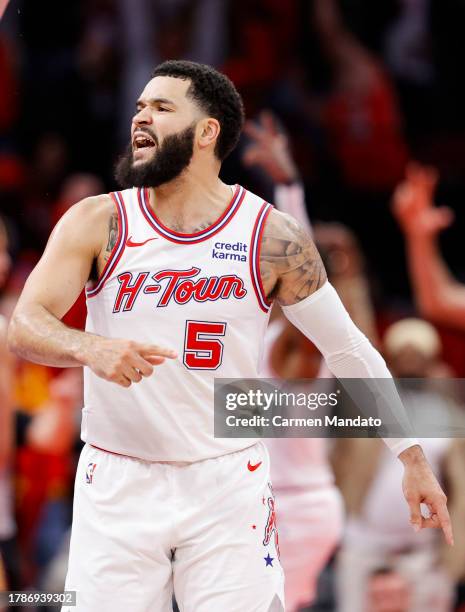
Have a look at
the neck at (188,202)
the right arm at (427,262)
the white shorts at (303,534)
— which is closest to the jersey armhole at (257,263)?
the neck at (188,202)

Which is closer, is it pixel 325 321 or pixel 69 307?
pixel 69 307

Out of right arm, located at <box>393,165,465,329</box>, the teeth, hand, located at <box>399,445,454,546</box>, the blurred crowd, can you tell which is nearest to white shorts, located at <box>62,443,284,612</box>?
hand, located at <box>399,445,454,546</box>

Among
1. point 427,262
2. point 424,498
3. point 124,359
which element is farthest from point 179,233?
point 427,262

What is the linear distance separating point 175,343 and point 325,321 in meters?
0.54

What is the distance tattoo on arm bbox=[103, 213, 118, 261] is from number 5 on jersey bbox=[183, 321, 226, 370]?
0.32m

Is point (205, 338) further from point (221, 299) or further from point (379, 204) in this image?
point (379, 204)

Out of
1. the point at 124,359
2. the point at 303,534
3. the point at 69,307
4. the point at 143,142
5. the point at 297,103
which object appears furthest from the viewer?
the point at 297,103

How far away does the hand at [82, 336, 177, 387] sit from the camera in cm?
294

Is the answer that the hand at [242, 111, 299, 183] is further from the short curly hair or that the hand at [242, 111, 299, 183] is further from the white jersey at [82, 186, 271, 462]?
the white jersey at [82, 186, 271, 462]

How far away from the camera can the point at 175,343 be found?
3410 millimetres

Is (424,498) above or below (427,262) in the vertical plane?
below

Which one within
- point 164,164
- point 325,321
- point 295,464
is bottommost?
point 325,321

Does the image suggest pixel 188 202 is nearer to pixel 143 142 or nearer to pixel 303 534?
pixel 143 142

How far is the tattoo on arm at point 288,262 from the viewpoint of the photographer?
3.57 m
